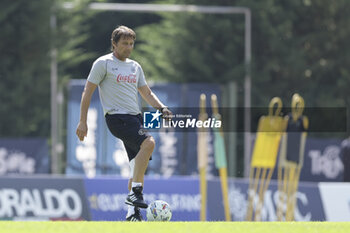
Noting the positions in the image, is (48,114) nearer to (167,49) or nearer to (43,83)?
(43,83)

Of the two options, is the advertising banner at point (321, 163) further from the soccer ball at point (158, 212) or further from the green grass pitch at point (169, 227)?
the green grass pitch at point (169, 227)

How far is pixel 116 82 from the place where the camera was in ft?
30.8

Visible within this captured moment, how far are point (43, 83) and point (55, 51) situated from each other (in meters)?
0.89

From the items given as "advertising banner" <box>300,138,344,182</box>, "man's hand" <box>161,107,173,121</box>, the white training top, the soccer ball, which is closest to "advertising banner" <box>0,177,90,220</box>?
the soccer ball

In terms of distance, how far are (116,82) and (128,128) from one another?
458mm

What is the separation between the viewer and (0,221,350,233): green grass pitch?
7645mm

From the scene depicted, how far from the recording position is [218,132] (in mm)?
20078

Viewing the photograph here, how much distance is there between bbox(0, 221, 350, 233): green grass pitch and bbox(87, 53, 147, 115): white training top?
147 centimetres

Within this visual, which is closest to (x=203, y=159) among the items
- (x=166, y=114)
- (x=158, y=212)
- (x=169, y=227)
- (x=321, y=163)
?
(x=321, y=163)

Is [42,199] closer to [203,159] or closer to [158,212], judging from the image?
[203,159]

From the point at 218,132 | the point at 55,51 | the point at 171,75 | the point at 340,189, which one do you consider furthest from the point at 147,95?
the point at 171,75

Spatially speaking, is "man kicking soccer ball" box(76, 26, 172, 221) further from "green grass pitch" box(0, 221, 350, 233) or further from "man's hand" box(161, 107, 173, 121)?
"green grass pitch" box(0, 221, 350, 233)

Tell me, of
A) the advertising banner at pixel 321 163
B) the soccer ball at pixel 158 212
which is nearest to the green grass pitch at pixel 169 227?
the soccer ball at pixel 158 212

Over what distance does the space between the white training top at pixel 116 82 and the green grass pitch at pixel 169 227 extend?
1.47 metres
